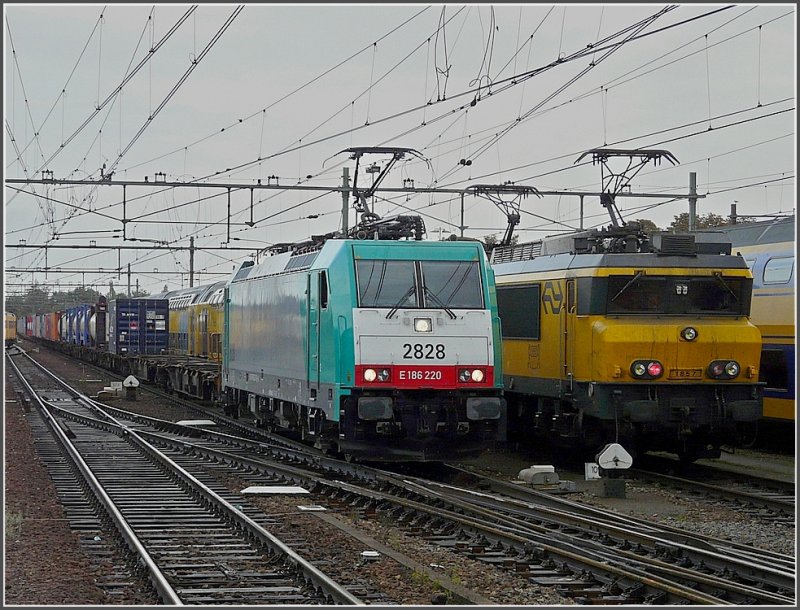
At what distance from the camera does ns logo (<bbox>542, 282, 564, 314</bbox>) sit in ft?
54.4

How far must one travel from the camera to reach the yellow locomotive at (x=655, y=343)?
1532cm

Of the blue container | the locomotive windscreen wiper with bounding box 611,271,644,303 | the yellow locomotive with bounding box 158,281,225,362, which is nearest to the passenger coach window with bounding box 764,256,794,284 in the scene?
the locomotive windscreen wiper with bounding box 611,271,644,303

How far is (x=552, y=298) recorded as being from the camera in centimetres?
1688

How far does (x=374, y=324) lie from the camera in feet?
48.3

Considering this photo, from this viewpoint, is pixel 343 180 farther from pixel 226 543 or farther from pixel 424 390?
pixel 226 543

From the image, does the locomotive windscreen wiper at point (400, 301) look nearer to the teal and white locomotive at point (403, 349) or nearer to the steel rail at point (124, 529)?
the teal and white locomotive at point (403, 349)

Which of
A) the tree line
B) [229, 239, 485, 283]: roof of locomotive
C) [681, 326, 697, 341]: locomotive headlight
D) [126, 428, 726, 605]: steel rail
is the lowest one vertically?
[126, 428, 726, 605]: steel rail

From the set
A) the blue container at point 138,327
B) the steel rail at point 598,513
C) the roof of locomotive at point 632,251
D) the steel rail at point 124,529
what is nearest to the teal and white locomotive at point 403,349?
the steel rail at point 598,513

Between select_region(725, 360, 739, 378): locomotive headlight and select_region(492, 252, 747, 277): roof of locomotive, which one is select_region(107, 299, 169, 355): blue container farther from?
select_region(725, 360, 739, 378): locomotive headlight

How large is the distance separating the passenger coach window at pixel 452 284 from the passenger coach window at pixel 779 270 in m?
5.20

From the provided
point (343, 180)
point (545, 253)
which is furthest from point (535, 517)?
point (343, 180)

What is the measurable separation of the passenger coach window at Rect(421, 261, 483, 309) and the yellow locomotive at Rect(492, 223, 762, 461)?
5.02ft

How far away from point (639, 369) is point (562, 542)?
18.1 feet

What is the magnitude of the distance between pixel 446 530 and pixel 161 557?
2.73 metres
